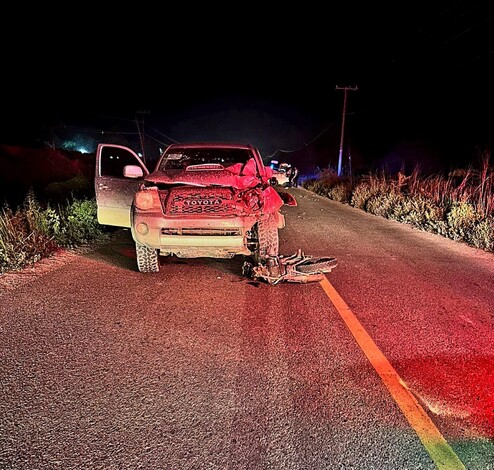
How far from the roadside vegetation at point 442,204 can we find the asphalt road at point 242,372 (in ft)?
12.4

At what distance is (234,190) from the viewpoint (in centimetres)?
564

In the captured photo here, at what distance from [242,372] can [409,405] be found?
3.99ft

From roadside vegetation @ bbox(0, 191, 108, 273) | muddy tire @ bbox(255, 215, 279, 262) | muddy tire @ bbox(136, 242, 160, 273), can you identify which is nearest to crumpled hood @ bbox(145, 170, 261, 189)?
muddy tire @ bbox(255, 215, 279, 262)

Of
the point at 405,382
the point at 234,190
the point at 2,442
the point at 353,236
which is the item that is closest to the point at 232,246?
the point at 234,190

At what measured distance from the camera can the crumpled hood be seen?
5.62m

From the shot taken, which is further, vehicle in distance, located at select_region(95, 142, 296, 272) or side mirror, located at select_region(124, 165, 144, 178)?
side mirror, located at select_region(124, 165, 144, 178)

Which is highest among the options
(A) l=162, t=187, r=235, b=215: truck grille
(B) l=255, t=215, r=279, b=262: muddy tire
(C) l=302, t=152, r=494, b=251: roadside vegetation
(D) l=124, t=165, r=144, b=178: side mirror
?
(D) l=124, t=165, r=144, b=178: side mirror

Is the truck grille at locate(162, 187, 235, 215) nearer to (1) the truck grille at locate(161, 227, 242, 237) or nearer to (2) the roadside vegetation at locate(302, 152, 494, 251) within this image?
(1) the truck grille at locate(161, 227, 242, 237)

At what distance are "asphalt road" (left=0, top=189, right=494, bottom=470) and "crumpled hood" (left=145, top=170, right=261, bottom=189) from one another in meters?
1.32

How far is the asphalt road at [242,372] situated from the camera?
8.13 ft

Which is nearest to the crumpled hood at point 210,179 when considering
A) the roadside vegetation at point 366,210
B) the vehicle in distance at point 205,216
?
the vehicle in distance at point 205,216

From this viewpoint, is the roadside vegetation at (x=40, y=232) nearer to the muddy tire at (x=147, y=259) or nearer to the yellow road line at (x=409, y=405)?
the muddy tire at (x=147, y=259)

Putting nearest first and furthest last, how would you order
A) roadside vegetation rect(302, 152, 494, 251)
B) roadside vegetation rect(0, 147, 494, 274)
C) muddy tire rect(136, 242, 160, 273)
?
muddy tire rect(136, 242, 160, 273)
roadside vegetation rect(0, 147, 494, 274)
roadside vegetation rect(302, 152, 494, 251)

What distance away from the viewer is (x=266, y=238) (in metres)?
5.62
